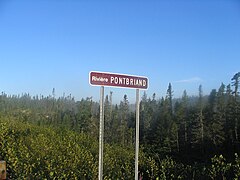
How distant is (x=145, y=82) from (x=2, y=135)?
672 centimetres

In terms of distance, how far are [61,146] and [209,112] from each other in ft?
45.3

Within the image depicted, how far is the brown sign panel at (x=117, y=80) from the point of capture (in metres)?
2.73

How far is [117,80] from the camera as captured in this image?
2859 mm

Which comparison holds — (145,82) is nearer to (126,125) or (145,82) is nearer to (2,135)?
(2,135)

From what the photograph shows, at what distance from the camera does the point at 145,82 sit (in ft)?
10.0

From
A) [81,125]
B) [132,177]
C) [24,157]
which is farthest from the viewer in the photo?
[81,125]

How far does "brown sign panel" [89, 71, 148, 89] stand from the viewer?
2726 millimetres

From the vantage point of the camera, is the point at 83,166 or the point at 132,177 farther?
the point at 83,166

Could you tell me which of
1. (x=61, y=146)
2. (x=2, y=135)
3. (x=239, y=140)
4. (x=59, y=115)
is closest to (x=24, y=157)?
(x=61, y=146)

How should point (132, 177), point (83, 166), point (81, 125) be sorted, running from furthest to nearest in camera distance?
point (81, 125) < point (83, 166) < point (132, 177)

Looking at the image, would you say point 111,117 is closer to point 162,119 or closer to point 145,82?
point 162,119

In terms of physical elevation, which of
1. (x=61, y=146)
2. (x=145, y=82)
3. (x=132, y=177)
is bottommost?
(x=132, y=177)

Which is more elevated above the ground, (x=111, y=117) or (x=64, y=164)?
(x=111, y=117)

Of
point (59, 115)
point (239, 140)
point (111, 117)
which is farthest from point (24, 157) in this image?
point (59, 115)
